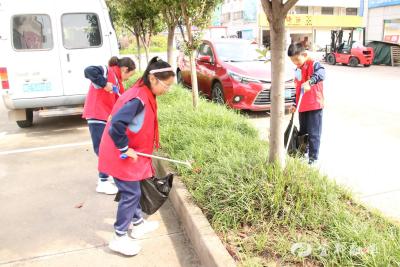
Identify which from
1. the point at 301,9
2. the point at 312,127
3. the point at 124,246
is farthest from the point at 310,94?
the point at 301,9

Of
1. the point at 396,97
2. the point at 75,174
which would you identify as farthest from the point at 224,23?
the point at 75,174

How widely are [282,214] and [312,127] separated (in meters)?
1.82

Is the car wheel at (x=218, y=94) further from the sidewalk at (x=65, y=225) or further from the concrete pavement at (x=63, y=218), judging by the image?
the sidewalk at (x=65, y=225)

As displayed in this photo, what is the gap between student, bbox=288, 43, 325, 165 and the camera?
14.3 feet

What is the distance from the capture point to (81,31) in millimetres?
7051

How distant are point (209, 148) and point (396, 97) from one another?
24.0ft

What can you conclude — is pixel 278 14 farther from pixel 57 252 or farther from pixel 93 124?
pixel 57 252

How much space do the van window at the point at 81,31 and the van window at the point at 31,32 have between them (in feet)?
0.93

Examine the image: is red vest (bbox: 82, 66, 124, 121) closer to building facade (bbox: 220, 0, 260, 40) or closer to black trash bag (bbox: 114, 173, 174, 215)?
black trash bag (bbox: 114, 173, 174, 215)

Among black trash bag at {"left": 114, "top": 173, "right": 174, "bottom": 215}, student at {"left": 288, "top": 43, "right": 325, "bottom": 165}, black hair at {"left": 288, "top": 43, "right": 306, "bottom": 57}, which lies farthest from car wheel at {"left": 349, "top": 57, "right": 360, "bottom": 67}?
black trash bag at {"left": 114, "top": 173, "right": 174, "bottom": 215}

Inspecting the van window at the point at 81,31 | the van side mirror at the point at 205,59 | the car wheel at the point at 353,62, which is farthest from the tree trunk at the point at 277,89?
the car wheel at the point at 353,62

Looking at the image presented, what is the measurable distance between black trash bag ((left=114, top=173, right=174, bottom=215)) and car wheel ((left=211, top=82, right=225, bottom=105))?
4845 millimetres

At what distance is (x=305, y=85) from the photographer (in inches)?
169

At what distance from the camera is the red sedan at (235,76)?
25.1ft
